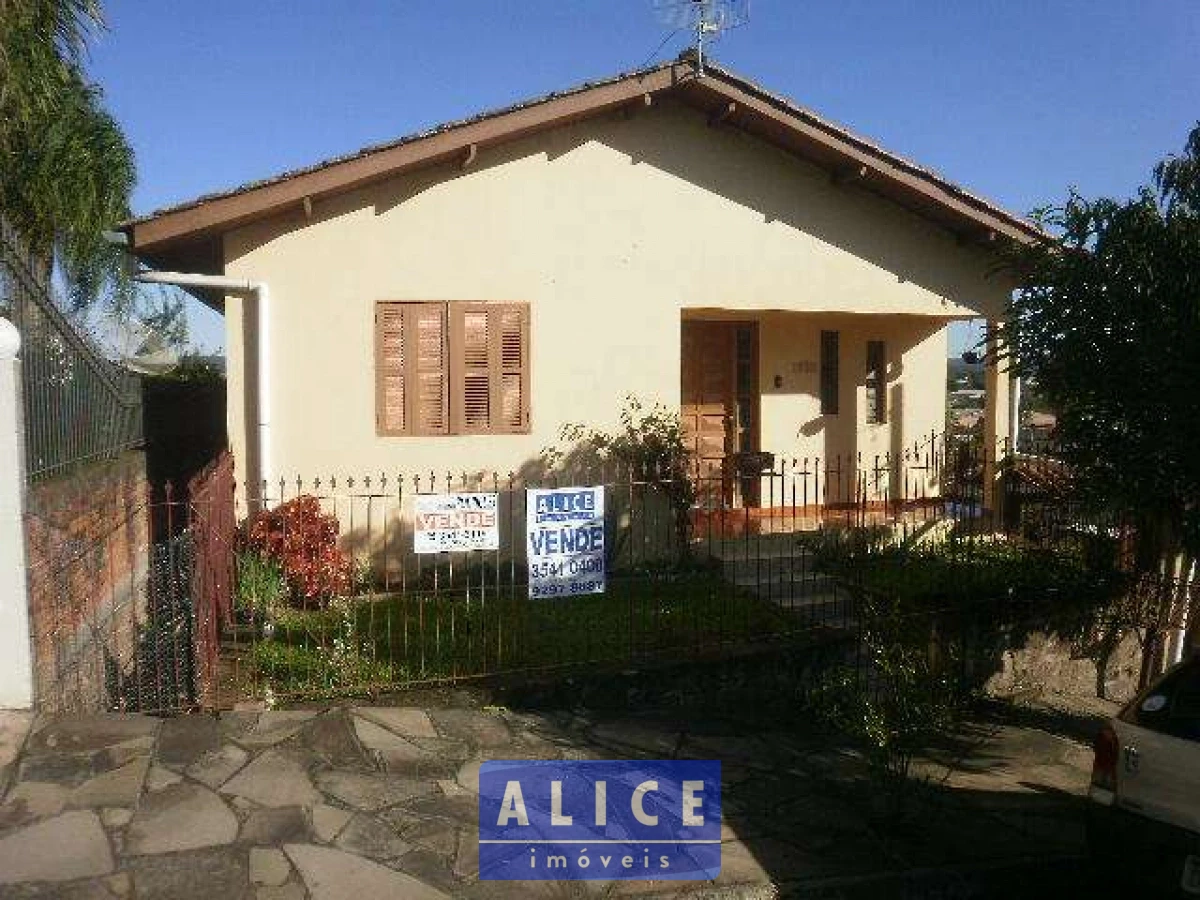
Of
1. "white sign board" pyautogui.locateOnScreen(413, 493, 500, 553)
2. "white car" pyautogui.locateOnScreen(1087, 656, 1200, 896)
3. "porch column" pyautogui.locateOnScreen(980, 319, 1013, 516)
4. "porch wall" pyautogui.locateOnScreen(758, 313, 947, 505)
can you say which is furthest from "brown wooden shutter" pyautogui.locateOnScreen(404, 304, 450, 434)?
"white car" pyautogui.locateOnScreen(1087, 656, 1200, 896)

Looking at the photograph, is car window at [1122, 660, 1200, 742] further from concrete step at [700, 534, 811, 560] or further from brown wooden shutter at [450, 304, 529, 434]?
brown wooden shutter at [450, 304, 529, 434]

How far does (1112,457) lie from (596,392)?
195 inches

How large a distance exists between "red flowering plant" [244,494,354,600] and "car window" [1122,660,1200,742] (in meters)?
6.11

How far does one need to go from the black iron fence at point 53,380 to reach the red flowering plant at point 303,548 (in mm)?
1428

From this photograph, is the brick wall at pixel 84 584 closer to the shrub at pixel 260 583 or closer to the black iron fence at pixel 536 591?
the black iron fence at pixel 536 591

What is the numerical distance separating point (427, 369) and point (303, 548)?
7.17 feet

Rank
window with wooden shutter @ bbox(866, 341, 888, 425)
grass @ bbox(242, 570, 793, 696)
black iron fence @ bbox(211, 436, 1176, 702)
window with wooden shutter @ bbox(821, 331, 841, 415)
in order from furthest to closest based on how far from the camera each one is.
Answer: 1. window with wooden shutter @ bbox(866, 341, 888, 425)
2. window with wooden shutter @ bbox(821, 331, 841, 415)
3. black iron fence @ bbox(211, 436, 1176, 702)
4. grass @ bbox(242, 570, 793, 696)

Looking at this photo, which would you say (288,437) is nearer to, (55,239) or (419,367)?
(419,367)

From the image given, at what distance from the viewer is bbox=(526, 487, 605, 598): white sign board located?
6926 millimetres

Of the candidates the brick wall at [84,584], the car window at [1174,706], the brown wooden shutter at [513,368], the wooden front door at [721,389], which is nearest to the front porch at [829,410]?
the wooden front door at [721,389]

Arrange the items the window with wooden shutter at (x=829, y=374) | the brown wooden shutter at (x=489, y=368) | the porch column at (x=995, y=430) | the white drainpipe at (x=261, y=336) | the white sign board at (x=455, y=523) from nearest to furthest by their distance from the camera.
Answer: the white sign board at (x=455, y=523)
the white drainpipe at (x=261, y=336)
the brown wooden shutter at (x=489, y=368)
the porch column at (x=995, y=430)
the window with wooden shutter at (x=829, y=374)

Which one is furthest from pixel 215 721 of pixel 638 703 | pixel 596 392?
pixel 596 392

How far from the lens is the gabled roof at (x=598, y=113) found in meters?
8.11

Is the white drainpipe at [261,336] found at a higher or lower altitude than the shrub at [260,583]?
higher
